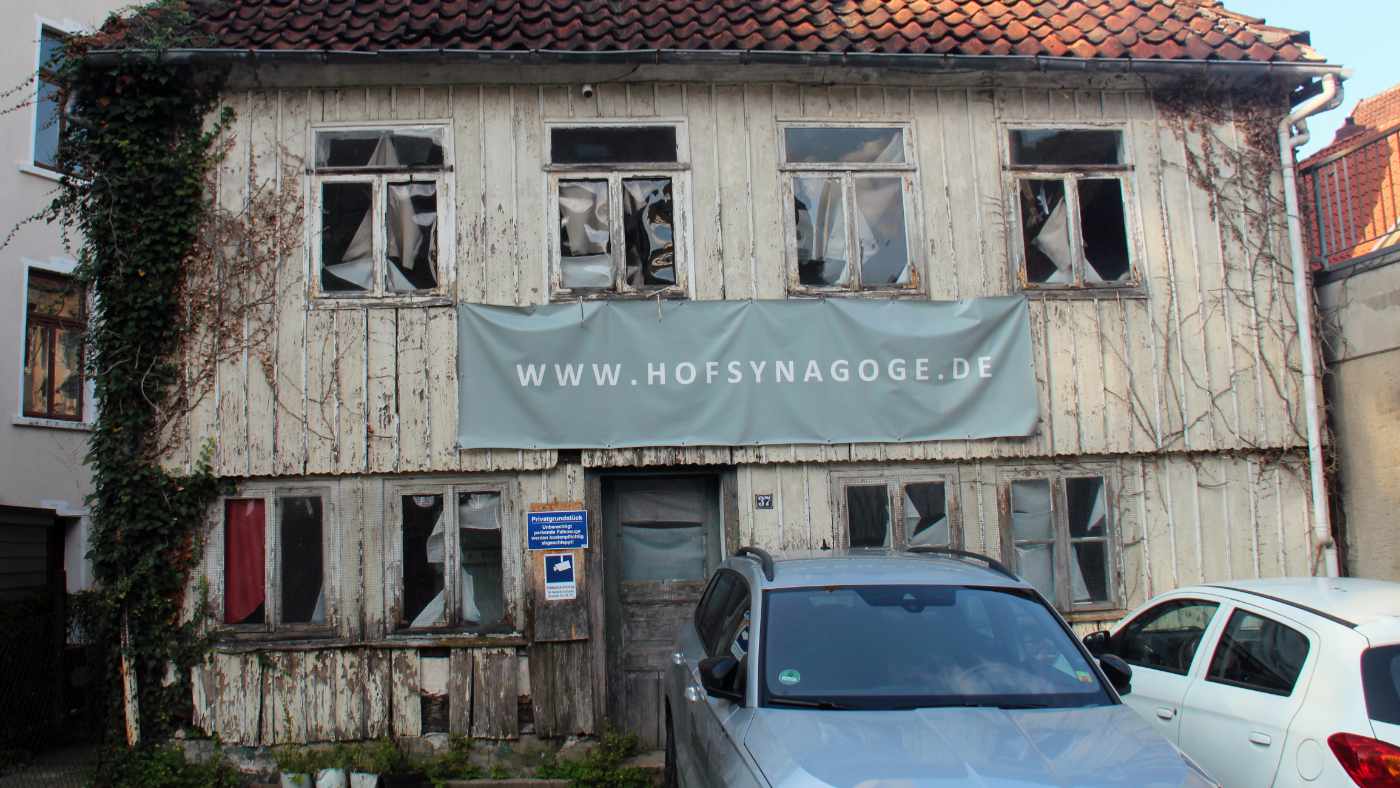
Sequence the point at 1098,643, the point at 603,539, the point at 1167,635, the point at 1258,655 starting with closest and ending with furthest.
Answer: the point at 1258,655
the point at 1167,635
the point at 1098,643
the point at 603,539

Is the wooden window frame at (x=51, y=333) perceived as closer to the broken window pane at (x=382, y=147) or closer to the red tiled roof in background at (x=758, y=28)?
the broken window pane at (x=382, y=147)

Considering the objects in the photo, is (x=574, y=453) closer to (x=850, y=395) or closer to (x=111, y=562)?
(x=850, y=395)

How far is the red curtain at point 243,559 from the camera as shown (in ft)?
28.1

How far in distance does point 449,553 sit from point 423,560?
241mm

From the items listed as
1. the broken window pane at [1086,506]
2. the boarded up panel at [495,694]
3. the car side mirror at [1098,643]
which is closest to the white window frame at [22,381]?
the boarded up panel at [495,694]

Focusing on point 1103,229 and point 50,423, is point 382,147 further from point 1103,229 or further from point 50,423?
point 50,423

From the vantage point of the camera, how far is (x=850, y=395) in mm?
8867

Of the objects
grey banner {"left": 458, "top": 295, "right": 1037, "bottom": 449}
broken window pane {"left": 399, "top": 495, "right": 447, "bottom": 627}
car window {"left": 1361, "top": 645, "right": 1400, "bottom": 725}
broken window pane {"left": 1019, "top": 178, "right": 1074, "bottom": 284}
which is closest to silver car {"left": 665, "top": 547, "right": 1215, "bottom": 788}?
car window {"left": 1361, "top": 645, "right": 1400, "bottom": 725}

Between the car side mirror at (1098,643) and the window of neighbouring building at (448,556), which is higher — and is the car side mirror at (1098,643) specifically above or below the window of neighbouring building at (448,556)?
below

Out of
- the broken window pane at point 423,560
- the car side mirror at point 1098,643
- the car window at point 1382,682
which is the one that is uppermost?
the broken window pane at point 423,560

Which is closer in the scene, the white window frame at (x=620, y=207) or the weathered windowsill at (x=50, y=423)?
the white window frame at (x=620, y=207)

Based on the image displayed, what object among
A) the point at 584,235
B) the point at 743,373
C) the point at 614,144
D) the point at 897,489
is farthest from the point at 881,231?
the point at 584,235

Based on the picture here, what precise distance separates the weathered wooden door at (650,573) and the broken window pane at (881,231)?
95.2 inches

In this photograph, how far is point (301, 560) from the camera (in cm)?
862
